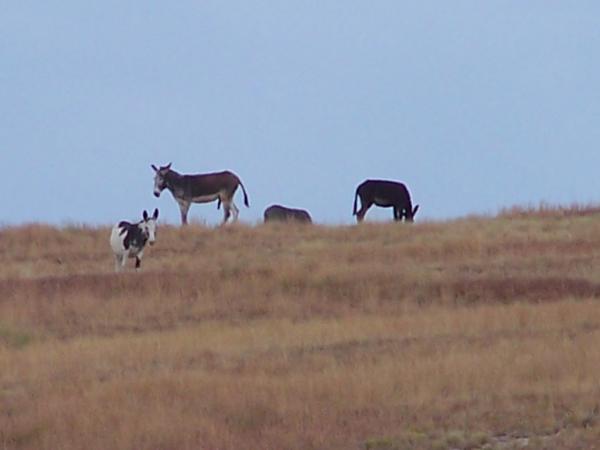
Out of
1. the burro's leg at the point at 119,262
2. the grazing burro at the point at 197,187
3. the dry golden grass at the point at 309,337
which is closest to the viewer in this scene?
the dry golden grass at the point at 309,337

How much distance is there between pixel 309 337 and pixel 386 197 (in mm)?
17467

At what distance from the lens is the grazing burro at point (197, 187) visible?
37.9m

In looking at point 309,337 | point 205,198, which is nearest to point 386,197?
point 205,198

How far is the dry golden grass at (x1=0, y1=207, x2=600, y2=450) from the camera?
14961 mm

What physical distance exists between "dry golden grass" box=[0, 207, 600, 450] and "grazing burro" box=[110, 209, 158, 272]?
0.50m

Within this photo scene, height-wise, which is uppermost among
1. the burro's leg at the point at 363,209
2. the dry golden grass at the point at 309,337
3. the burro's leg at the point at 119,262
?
the burro's leg at the point at 363,209

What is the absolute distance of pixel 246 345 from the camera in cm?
2069

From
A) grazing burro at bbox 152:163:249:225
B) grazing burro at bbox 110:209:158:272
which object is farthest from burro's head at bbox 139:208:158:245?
grazing burro at bbox 152:163:249:225

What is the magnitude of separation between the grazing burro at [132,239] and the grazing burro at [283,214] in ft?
30.4

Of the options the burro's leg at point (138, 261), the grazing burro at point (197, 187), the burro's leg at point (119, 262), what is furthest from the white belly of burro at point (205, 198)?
the burro's leg at point (119, 262)

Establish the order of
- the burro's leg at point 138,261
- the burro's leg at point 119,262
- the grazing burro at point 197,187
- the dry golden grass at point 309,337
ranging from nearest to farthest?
the dry golden grass at point 309,337 → the burro's leg at point 138,261 → the burro's leg at point 119,262 → the grazing burro at point 197,187

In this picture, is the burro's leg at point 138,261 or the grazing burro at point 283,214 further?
the grazing burro at point 283,214

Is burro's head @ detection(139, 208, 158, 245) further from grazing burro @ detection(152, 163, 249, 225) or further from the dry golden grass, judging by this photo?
grazing burro @ detection(152, 163, 249, 225)

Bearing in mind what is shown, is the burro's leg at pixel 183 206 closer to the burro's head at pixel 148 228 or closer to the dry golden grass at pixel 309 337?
the dry golden grass at pixel 309 337
